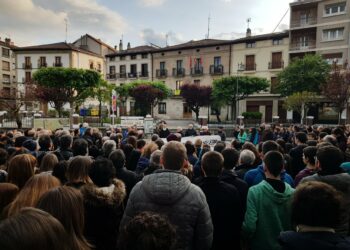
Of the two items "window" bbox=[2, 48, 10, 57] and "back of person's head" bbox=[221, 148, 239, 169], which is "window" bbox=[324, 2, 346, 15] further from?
"window" bbox=[2, 48, 10, 57]

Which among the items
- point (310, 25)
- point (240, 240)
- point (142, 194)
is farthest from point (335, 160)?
point (310, 25)

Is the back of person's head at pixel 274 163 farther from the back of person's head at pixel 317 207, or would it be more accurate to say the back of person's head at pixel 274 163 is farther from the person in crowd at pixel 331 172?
the back of person's head at pixel 317 207

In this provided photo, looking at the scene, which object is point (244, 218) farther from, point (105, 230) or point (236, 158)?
point (105, 230)

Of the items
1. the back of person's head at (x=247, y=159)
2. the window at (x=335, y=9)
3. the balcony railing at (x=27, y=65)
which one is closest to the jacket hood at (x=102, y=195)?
the back of person's head at (x=247, y=159)

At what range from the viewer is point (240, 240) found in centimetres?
328

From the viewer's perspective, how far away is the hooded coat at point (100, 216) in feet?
8.61

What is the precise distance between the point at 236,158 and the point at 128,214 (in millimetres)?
1870

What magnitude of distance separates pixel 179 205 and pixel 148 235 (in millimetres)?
1060

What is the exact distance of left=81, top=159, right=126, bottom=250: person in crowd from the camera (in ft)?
8.62

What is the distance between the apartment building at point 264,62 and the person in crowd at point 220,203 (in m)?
33.6

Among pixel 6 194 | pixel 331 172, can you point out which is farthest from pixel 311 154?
pixel 6 194

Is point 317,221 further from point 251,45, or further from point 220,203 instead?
point 251,45

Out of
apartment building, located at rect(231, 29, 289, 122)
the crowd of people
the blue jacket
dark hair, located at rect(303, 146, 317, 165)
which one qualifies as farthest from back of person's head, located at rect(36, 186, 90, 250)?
apartment building, located at rect(231, 29, 289, 122)

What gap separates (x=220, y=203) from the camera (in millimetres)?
3062
